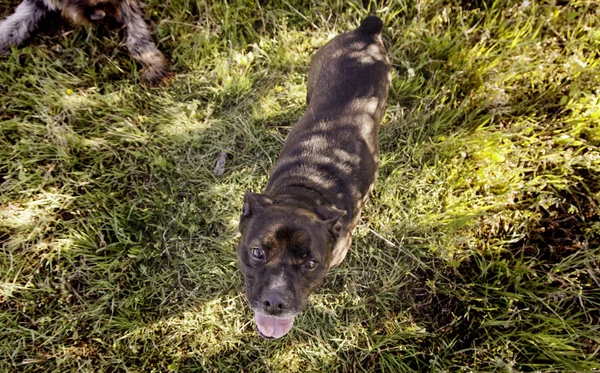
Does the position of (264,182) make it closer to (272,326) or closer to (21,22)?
(272,326)

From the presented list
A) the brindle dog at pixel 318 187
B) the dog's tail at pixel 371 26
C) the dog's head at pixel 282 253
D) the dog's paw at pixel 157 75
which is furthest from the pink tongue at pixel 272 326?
the dog's paw at pixel 157 75

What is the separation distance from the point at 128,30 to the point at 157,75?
608mm

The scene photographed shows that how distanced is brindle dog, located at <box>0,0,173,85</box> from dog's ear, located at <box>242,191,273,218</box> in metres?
2.46

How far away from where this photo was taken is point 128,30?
4.13m

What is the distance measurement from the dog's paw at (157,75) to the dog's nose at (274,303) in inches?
122

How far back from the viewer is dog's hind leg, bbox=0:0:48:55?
163 inches

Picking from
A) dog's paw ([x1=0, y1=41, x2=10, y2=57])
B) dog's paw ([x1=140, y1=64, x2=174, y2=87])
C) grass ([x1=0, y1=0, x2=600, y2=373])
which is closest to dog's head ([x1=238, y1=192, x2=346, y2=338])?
grass ([x1=0, y1=0, x2=600, y2=373])

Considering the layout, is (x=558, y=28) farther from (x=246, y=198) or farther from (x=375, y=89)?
(x=246, y=198)

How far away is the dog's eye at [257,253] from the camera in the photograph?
2521 mm

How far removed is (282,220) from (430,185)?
217 cm

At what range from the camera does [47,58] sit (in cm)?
423

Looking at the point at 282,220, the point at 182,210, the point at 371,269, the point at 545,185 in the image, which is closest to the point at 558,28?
the point at 545,185

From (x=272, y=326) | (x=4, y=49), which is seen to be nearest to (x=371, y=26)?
(x=272, y=326)

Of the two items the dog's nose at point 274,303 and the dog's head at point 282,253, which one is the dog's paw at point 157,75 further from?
the dog's nose at point 274,303
